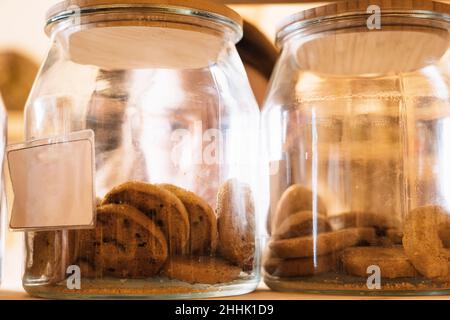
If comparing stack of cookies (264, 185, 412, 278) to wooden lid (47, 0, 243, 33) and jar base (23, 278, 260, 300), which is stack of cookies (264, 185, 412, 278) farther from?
wooden lid (47, 0, 243, 33)

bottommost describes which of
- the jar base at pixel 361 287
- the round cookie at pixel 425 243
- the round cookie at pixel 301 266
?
the jar base at pixel 361 287

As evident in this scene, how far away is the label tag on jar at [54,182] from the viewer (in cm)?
59

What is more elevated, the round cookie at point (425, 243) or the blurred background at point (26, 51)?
the blurred background at point (26, 51)

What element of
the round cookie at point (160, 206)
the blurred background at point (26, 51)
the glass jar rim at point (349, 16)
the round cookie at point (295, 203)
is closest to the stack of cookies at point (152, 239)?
the round cookie at point (160, 206)

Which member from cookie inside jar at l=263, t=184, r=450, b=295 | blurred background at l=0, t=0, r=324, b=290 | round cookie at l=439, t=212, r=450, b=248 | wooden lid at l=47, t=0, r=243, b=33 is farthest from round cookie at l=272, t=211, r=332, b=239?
blurred background at l=0, t=0, r=324, b=290

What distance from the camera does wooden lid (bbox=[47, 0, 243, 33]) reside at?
0.61 metres

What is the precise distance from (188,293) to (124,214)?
0.28 feet

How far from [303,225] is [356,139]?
11cm

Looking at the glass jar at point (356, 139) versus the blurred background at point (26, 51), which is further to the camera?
the blurred background at point (26, 51)

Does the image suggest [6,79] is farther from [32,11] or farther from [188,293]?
[188,293]

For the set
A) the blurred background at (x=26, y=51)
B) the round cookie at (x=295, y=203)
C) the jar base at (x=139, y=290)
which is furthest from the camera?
the blurred background at (x=26, y=51)

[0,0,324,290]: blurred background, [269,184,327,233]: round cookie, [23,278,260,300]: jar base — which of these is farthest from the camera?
[0,0,324,290]: blurred background

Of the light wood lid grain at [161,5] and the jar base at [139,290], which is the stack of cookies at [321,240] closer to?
the jar base at [139,290]

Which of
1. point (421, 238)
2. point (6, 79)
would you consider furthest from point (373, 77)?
point (6, 79)
